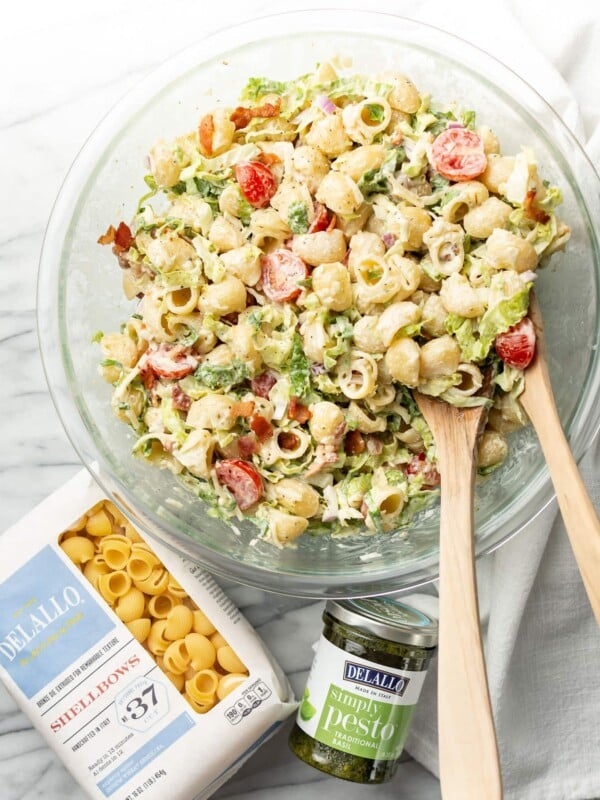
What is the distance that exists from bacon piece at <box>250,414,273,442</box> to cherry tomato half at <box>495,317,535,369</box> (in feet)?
1.14

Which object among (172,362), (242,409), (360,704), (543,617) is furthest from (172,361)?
(543,617)

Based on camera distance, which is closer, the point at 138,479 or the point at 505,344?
the point at 505,344

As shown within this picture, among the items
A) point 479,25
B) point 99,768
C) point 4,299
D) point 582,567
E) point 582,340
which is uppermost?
point 479,25

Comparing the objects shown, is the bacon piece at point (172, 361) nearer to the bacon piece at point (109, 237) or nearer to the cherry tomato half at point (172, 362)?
the cherry tomato half at point (172, 362)

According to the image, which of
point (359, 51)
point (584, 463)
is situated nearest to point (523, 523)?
point (584, 463)

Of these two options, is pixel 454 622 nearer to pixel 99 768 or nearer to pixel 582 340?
pixel 582 340

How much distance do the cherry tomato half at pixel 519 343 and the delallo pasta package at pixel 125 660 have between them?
720 mm

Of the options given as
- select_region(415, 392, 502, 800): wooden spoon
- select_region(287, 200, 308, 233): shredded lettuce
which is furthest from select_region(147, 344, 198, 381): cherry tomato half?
select_region(415, 392, 502, 800): wooden spoon

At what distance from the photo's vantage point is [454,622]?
118 cm

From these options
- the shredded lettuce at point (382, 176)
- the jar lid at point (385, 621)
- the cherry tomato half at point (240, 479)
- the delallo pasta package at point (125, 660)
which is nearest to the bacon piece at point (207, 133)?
the shredded lettuce at point (382, 176)

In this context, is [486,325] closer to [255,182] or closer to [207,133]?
[255,182]

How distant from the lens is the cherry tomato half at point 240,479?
131cm

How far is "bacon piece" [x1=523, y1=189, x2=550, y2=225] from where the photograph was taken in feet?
4.03

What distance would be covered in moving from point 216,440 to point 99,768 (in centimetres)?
72
